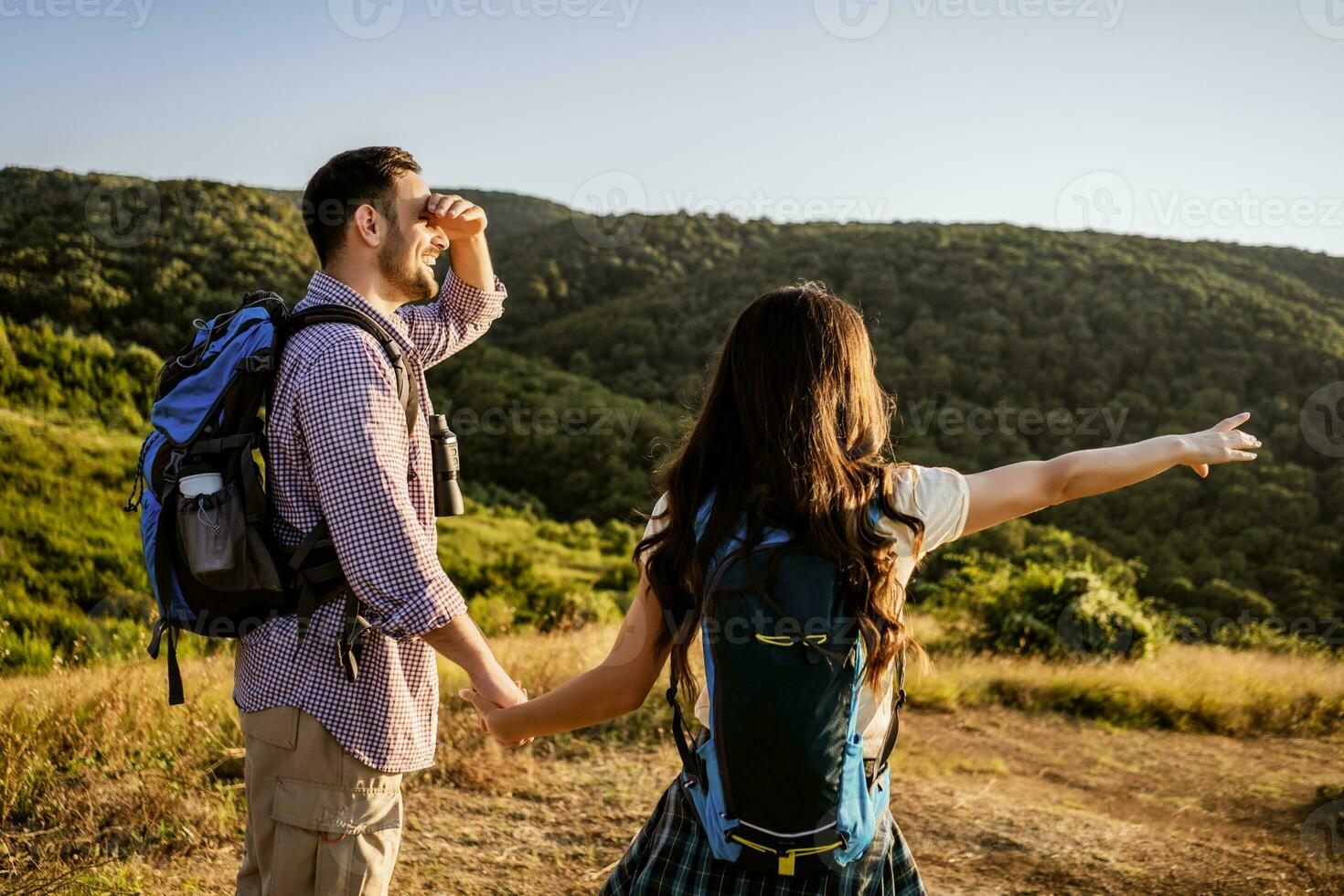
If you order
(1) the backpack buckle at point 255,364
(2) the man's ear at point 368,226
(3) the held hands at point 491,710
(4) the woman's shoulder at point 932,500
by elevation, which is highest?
(2) the man's ear at point 368,226

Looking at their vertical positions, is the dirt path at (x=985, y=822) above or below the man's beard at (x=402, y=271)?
below

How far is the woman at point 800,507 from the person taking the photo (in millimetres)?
1569

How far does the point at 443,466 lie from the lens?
217 cm

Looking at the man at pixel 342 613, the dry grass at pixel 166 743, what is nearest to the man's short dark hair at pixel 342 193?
the man at pixel 342 613

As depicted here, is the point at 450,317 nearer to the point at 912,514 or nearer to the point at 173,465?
the point at 173,465

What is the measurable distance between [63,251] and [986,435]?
25.6 metres

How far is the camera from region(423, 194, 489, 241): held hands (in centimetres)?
217

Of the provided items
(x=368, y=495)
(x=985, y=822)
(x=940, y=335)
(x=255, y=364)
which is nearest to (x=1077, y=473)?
(x=368, y=495)

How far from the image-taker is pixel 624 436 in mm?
27297


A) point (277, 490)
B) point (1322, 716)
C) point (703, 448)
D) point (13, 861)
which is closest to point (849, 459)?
point (703, 448)

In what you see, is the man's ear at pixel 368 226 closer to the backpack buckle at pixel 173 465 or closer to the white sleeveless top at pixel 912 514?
the backpack buckle at pixel 173 465

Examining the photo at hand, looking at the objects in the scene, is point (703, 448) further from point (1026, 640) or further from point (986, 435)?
point (986, 435)

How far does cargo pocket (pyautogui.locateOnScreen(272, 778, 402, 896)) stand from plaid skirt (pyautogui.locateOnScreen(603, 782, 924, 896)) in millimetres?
515

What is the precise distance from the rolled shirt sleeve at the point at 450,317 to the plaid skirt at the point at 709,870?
137 centimetres
